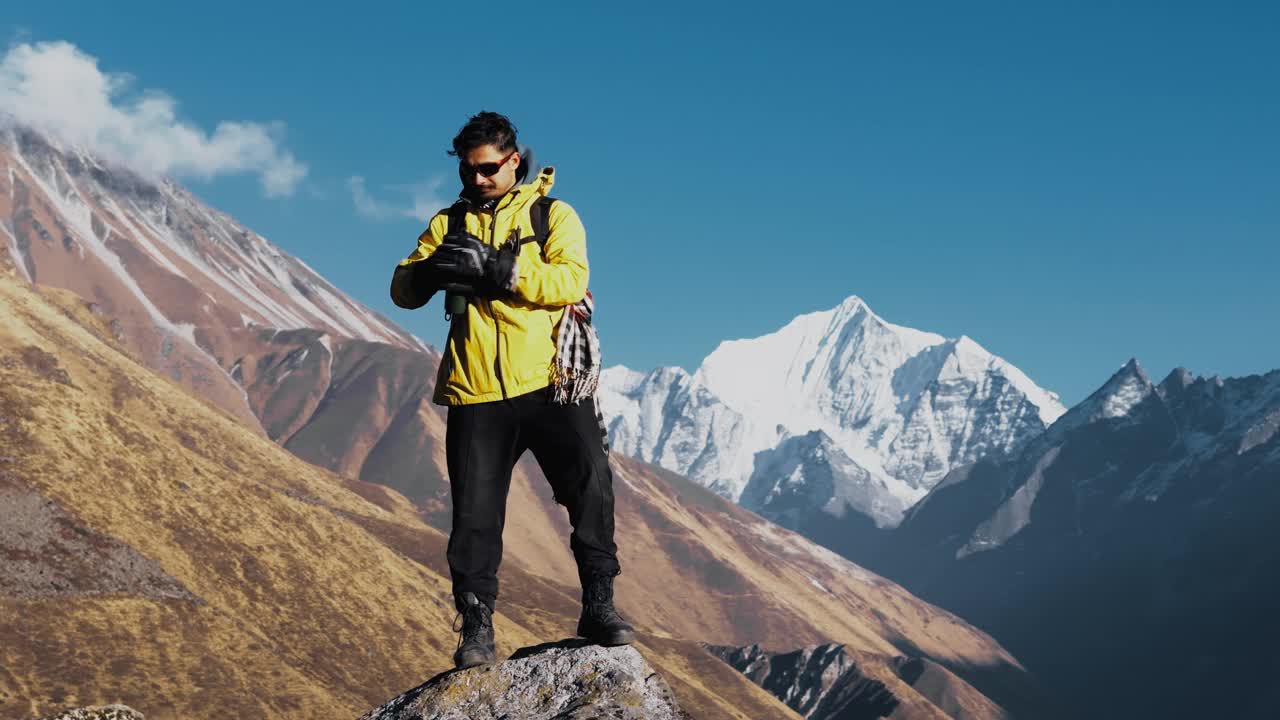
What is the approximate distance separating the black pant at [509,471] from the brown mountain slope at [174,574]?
7881 cm

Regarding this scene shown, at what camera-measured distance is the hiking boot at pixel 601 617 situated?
8180 millimetres

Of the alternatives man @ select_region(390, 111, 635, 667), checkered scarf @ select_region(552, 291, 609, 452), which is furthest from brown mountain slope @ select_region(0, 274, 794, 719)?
checkered scarf @ select_region(552, 291, 609, 452)

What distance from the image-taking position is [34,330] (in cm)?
15062

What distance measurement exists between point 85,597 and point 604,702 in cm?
10178

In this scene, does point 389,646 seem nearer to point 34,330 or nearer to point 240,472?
point 240,472

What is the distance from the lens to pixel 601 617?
8.27m

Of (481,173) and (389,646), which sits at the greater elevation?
(481,173)

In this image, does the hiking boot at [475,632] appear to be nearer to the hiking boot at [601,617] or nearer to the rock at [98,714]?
the hiking boot at [601,617]

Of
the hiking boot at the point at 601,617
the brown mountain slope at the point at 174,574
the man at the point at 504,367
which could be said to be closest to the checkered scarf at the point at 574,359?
the man at the point at 504,367

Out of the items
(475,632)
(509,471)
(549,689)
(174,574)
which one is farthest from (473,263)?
(174,574)

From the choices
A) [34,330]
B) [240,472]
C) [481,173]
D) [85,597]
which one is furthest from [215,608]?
[481,173]

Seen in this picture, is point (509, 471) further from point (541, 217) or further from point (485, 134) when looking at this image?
point (485, 134)

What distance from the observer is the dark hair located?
825 cm

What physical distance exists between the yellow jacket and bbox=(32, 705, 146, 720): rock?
4.06 meters
